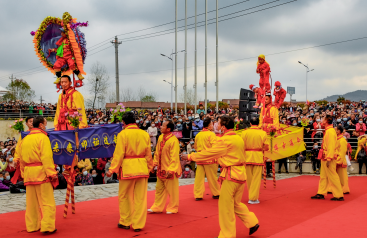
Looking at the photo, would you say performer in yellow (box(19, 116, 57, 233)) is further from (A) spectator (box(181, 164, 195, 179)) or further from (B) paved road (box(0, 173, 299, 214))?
(A) spectator (box(181, 164, 195, 179))

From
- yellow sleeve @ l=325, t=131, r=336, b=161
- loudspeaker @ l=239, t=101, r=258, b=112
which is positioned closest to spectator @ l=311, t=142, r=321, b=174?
loudspeaker @ l=239, t=101, r=258, b=112

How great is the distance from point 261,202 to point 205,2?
798 inches

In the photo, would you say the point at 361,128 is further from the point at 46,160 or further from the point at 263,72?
the point at 46,160

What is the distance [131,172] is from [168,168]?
1.30 meters

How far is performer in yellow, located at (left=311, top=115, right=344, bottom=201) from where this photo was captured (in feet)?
28.7

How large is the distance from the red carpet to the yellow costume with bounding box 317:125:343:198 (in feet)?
1.17

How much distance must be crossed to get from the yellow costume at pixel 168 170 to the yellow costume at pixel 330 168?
3.70m

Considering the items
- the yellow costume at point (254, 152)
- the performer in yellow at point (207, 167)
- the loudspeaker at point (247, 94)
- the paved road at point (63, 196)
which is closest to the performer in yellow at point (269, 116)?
the yellow costume at point (254, 152)

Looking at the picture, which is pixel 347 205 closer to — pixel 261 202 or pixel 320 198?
pixel 320 198

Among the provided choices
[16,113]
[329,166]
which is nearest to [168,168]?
[329,166]

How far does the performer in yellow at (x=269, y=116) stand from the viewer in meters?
10.8

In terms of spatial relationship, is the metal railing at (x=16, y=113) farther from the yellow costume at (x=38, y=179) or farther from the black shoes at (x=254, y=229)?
the black shoes at (x=254, y=229)

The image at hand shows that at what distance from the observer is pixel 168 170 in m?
7.41

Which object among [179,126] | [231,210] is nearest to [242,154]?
[231,210]
